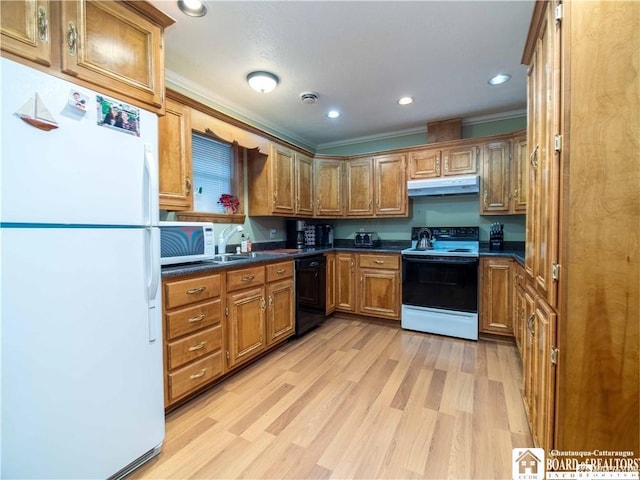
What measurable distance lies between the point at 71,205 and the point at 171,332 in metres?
0.96

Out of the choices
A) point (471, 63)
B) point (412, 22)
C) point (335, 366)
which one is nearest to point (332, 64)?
point (412, 22)

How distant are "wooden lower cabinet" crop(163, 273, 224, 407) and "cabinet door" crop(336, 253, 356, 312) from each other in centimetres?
189

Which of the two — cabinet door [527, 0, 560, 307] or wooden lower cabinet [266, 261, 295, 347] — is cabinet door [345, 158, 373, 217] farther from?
cabinet door [527, 0, 560, 307]

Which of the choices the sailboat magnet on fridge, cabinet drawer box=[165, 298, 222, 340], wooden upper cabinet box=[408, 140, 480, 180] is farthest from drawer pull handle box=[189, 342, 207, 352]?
wooden upper cabinet box=[408, 140, 480, 180]

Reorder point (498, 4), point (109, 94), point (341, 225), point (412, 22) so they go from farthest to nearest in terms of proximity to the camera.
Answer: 1. point (341, 225)
2. point (412, 22)
3. point (498, 4)
4. point (109, 94)

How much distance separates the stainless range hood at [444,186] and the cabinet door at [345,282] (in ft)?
3.87

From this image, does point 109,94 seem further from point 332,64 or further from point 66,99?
point 332,64

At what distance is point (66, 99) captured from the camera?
112 centimetres


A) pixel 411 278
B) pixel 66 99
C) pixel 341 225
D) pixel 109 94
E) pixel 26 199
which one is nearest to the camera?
pixel 26 199

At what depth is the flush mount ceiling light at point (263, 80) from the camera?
94.1 inches

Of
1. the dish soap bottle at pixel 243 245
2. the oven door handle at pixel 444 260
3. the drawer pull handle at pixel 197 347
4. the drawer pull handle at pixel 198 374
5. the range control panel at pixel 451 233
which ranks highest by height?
the range control panel at pixel 451 233

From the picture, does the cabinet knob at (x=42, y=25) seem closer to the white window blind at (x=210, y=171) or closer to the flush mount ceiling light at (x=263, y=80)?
the flush mount ceiling light at (x=263, y=80)

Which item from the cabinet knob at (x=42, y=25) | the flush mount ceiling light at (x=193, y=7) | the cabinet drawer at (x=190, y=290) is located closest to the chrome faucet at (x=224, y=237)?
the cabinet drawer at (x=190, y=290)

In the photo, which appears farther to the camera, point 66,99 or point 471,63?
point 471,63
